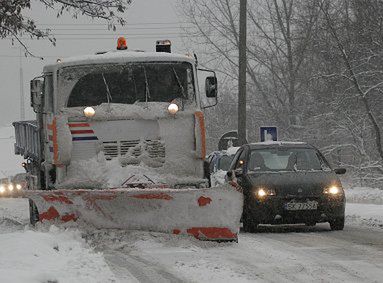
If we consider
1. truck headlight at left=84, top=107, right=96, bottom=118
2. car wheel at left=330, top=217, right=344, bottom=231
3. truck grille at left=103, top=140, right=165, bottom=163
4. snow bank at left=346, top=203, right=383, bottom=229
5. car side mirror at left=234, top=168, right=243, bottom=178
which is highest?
truck headlight at left=84, top=107, right=96, bottom=118

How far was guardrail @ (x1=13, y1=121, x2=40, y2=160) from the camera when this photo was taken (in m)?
16.4

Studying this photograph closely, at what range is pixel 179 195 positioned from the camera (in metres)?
11.6

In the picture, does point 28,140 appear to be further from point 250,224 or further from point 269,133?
point 269,133

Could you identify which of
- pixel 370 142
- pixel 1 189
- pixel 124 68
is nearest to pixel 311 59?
pixel 370 142

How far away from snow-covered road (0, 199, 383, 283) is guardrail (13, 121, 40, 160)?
14.9ft

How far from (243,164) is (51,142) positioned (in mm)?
3796

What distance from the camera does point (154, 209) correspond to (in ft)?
38.9

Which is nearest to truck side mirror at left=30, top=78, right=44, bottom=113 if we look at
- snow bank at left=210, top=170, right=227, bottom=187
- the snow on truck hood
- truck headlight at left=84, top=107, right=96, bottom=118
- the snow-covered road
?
the snow on truck hood

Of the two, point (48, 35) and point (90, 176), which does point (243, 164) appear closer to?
point (90, 176)

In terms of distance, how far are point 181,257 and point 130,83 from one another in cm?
402

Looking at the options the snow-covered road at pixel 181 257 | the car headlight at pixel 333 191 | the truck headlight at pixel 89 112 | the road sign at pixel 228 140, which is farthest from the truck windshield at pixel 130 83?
the road sign at pixel 228 140

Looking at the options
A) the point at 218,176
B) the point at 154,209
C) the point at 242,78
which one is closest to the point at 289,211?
the point at 154,209

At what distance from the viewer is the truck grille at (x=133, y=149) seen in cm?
1300

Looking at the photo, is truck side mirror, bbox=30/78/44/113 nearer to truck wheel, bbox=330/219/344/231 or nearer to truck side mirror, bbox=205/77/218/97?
truck side mirror, bbox=205/77/218/97
